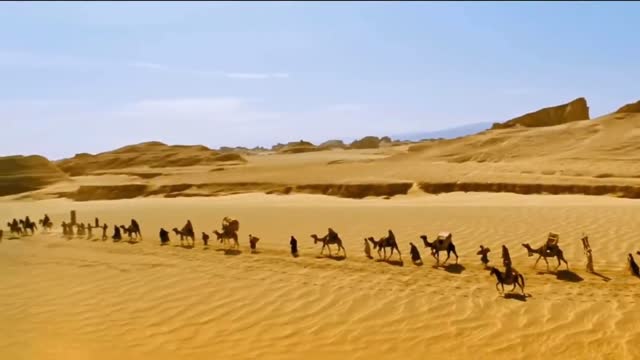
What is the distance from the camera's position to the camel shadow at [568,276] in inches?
423

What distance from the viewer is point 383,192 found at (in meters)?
33.0

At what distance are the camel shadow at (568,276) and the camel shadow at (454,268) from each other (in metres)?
1.72

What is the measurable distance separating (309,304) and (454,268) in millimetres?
3667

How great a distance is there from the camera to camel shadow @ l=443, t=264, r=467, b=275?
11.7 meters

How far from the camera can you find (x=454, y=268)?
12.0 metres

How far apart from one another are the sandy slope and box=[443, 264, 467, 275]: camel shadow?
15 cm

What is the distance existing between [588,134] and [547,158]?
7.32 metres

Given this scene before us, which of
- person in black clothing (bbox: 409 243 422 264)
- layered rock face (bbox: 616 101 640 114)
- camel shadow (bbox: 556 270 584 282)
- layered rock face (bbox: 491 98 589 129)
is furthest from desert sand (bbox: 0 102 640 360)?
layered rock face (bbox: 491 98 589 129)

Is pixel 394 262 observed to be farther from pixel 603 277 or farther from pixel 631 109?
pixel 631 109

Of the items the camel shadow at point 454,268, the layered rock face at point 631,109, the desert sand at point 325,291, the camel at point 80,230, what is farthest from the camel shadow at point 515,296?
the layered rock face at point 631,109

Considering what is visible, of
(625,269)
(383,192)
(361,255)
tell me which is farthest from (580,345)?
(383,192)

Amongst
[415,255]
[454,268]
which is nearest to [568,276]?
[454,268]

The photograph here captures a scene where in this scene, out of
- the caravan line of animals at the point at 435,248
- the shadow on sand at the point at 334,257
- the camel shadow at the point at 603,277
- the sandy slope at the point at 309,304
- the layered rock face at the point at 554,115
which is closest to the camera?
the sandy slope at the point at 309,304

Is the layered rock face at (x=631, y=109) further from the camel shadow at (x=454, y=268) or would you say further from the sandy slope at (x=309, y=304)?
the camel shadow at (x=454, y=268)
